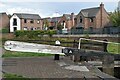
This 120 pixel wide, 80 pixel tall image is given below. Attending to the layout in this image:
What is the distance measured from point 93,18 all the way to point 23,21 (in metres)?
22.6

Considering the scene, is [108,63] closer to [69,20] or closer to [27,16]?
[69,20]

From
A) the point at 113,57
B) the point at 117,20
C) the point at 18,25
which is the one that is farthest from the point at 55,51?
the point at 18,25

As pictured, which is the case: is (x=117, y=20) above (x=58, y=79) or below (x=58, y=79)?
above

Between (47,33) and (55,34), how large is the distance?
163 cm

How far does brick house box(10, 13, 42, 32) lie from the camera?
78125 millimetres

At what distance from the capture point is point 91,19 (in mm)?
69062

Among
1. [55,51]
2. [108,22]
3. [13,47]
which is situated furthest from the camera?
[108,22]

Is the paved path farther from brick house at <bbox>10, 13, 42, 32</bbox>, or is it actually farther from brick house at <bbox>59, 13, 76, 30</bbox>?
brick house at <bbox>10, 13, 42, 32</bbox>

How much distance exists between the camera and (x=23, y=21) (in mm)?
78938

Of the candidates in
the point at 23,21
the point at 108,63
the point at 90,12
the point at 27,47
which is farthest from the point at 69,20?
the point at 108,63

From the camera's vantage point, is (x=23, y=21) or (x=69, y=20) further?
(x=23, y=21)

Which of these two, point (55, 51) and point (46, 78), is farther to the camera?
point (55, 51)

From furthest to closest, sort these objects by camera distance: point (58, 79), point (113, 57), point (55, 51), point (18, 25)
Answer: point (18, 25) → point (55, 51) → point (113, 57) → point (58, 79)

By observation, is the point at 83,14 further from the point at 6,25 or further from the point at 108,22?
the point at 6,25
